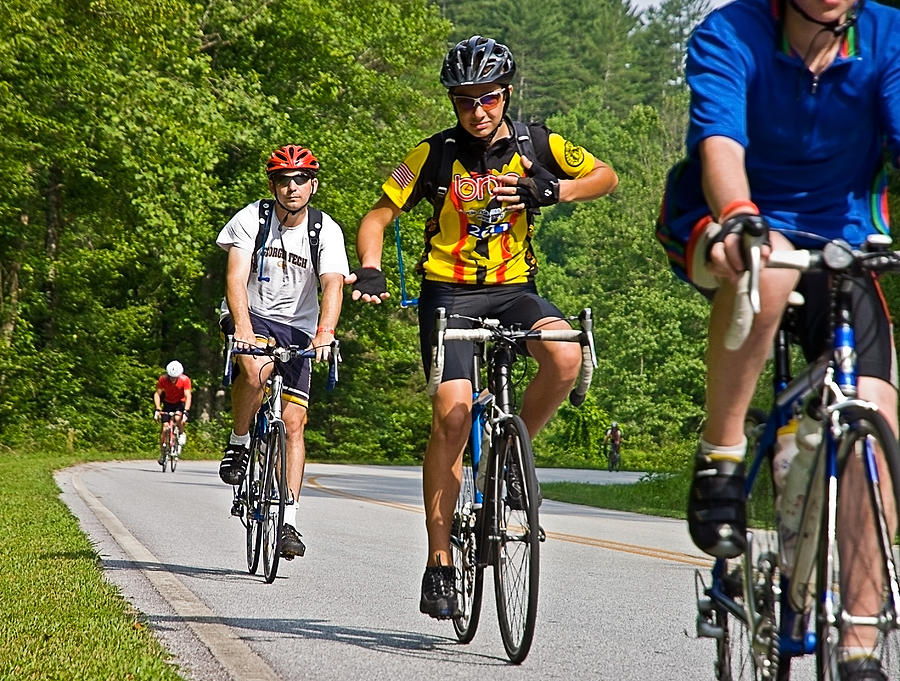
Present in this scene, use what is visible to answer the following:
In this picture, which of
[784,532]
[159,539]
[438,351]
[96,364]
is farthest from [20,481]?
[96,364]

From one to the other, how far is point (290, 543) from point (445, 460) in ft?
7.47

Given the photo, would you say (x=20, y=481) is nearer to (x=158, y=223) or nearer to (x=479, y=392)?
(x=479, y=392)

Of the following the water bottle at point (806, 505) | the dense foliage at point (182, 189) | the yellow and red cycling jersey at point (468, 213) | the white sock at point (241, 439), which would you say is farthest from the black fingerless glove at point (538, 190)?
the dense foliage at point (182, 189)

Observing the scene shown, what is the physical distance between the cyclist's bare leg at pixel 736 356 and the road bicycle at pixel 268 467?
475 centimetres

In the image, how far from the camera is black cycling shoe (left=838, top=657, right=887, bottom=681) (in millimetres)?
3057

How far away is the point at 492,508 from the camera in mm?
5734

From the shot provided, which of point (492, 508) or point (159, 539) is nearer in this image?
point (492, 508)

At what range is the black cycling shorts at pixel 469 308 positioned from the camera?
5930 mm

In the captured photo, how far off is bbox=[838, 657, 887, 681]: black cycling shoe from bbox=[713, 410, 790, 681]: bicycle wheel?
418mm

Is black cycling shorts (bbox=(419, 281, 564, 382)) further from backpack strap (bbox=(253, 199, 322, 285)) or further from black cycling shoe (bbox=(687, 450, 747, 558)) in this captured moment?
backpack strap (bbox=(253, 199, 322, 285))

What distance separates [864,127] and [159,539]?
7633 mm

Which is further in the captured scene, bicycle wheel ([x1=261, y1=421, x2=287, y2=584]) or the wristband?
bicycle wheel ([x1=261, y1=421, x2=287, y2=584])

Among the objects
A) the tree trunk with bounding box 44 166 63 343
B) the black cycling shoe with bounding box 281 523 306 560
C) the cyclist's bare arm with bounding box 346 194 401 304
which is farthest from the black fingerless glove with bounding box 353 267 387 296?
the tree trunk with bounding box 44 166 63 343

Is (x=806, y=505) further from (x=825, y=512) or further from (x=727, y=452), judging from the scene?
(x=727, y=452)
